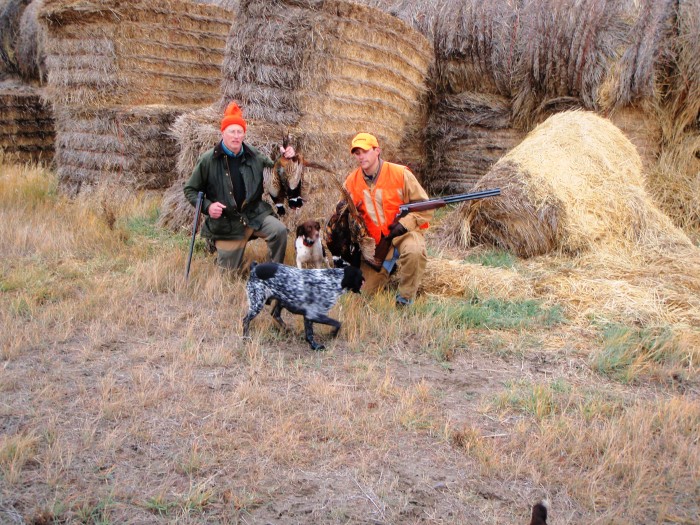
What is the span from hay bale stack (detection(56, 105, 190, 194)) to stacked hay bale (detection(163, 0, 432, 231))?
4.93ft

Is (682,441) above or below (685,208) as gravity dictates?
below

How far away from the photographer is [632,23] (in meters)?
9.16

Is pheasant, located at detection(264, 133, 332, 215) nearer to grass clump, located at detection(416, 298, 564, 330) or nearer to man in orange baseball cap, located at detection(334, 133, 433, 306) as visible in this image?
man in orange baseball cap, located at detection(334, 133, 433, 306)

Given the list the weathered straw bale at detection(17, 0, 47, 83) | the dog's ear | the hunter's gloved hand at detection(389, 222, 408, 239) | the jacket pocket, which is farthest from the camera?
the weathered straw bale at detection(17, 0, 47, 83)

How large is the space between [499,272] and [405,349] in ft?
6.15

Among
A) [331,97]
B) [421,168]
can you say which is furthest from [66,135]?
[421,168]

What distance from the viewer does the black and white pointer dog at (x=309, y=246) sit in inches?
238

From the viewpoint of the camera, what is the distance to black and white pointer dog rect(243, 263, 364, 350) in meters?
5.07

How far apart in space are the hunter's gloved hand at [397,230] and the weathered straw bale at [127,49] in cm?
558

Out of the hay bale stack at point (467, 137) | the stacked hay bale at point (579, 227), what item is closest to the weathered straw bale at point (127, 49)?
the hay bale stack at point (467, 137)

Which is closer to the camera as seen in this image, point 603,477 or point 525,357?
point 603,477

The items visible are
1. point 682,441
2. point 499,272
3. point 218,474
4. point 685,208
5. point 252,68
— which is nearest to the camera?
point 218,474

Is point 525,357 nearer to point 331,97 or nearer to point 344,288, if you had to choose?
point 344,288

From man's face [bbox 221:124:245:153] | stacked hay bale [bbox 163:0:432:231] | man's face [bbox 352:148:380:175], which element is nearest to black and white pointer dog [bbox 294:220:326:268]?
man's face [bbox 352:148:380:175]
